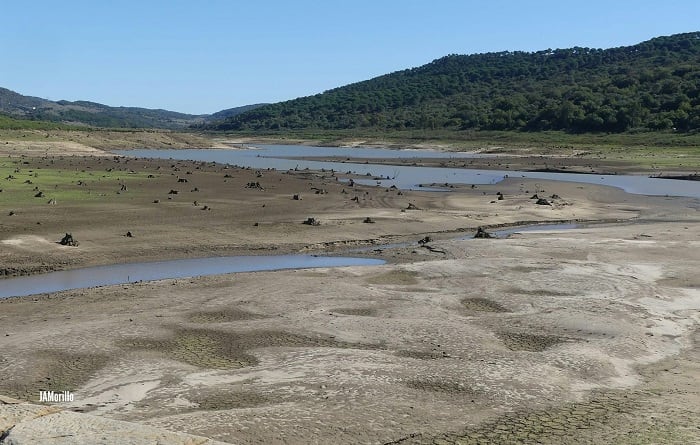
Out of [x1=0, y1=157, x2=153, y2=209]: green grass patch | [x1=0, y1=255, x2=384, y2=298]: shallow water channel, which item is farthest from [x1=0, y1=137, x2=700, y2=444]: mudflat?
[x1=0, y1=157, x2=153, y2=209]: green grass patch

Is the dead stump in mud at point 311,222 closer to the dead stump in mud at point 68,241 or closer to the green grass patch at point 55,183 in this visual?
the dead stump in mud at point 68,241

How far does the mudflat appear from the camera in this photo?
11281 mm

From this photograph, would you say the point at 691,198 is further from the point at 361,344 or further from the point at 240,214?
the point at 361,344

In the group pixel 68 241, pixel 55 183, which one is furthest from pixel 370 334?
pixel 55 183

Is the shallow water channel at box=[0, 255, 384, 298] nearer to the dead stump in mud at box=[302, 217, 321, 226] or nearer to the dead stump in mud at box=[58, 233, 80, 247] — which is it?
the dead stump in mud at box=[58, 233, 80, 247]

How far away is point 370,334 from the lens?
1598 cm

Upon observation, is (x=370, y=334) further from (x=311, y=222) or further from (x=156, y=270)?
(x=311, y=222)

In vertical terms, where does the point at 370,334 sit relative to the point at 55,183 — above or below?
below

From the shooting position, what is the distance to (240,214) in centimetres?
3575

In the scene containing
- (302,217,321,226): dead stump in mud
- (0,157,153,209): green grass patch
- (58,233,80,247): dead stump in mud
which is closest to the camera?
(58,233,80,247): dead stump in mud

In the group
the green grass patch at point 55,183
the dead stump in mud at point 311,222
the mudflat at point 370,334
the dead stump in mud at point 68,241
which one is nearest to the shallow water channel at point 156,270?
the mudflat at point 370,334

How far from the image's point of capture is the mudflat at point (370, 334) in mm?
11281

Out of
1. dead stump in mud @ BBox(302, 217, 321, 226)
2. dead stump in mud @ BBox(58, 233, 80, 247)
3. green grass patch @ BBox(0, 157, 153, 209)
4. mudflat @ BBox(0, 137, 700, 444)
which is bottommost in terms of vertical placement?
mudflat @ BBox(0, 137, 700, 444)

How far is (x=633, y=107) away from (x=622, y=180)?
2318 inches
